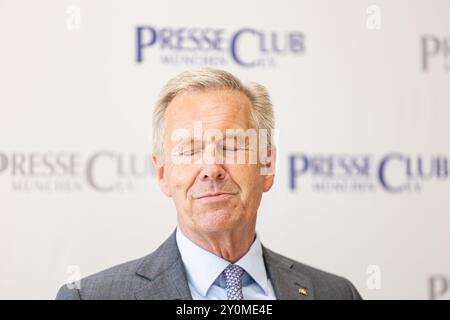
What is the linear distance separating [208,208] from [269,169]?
0.35 meters

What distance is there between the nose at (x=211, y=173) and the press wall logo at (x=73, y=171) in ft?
1.43

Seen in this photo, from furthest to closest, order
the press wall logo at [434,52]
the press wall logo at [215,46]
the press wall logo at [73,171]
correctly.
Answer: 1. the press wall logo at [434,52]
2. the press wall logo at [215,46]
3. the press wall logo at [73,171]

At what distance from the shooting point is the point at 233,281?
2.06 metres

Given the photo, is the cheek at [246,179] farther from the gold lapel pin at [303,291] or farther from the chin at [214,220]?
the gold lapel pin at [303,291]

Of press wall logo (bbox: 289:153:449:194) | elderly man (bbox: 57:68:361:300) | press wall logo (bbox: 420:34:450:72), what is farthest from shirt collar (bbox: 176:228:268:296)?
press wall logo (bbox: 420:34:450:72)

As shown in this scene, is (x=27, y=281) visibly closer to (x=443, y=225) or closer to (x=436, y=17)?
(x=443, y=225)

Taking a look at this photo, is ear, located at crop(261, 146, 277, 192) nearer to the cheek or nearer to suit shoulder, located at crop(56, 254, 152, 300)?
the cheek

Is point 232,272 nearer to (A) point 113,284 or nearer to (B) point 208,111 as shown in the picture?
(A) point 113,284

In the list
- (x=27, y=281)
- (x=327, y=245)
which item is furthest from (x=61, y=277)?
(x=327, y=245)

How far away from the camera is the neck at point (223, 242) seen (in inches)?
81.8

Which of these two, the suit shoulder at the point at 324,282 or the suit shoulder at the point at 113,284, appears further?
the suit shoulder at the point at 324,282

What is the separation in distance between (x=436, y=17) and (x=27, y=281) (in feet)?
7.04

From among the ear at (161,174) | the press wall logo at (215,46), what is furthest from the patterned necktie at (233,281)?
the press wall logo at (215,46)

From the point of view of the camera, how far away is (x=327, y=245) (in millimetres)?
2564
